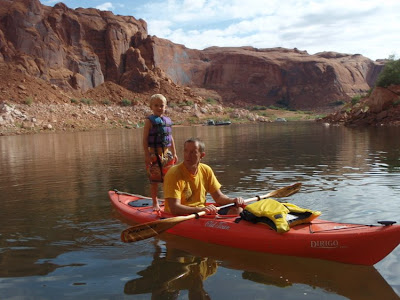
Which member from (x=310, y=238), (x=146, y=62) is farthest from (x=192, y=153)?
(x=146, y=62)

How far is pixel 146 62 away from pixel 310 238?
72800 mm

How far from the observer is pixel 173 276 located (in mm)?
4582

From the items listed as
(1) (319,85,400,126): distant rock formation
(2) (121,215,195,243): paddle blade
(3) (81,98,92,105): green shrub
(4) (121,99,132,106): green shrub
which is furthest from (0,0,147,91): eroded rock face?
(2) (121,215,195,243): paddle blade

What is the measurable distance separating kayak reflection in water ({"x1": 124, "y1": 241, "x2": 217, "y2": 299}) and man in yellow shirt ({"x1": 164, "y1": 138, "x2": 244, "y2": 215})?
59 centimetres

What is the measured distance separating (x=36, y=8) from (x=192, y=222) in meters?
67.7

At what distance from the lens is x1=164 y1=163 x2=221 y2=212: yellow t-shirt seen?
520 centimetres

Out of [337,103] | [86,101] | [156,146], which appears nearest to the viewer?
[156,146]

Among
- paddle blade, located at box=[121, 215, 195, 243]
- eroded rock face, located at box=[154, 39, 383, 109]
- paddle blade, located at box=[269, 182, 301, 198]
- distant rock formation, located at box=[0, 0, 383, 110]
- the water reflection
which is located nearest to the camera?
the water reflection

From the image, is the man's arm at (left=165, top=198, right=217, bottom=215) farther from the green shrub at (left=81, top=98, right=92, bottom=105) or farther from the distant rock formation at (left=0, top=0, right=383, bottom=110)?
the distant rock formation at (left=0, top=0, right=383, bottom=110)

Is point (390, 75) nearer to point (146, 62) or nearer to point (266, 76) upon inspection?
point (146, 62)

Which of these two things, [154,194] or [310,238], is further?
[154,194]

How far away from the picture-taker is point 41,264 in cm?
502

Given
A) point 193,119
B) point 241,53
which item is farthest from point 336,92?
point 193,119

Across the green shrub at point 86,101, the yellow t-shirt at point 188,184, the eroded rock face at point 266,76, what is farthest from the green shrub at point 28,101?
the eroded rock face at point 266,76
